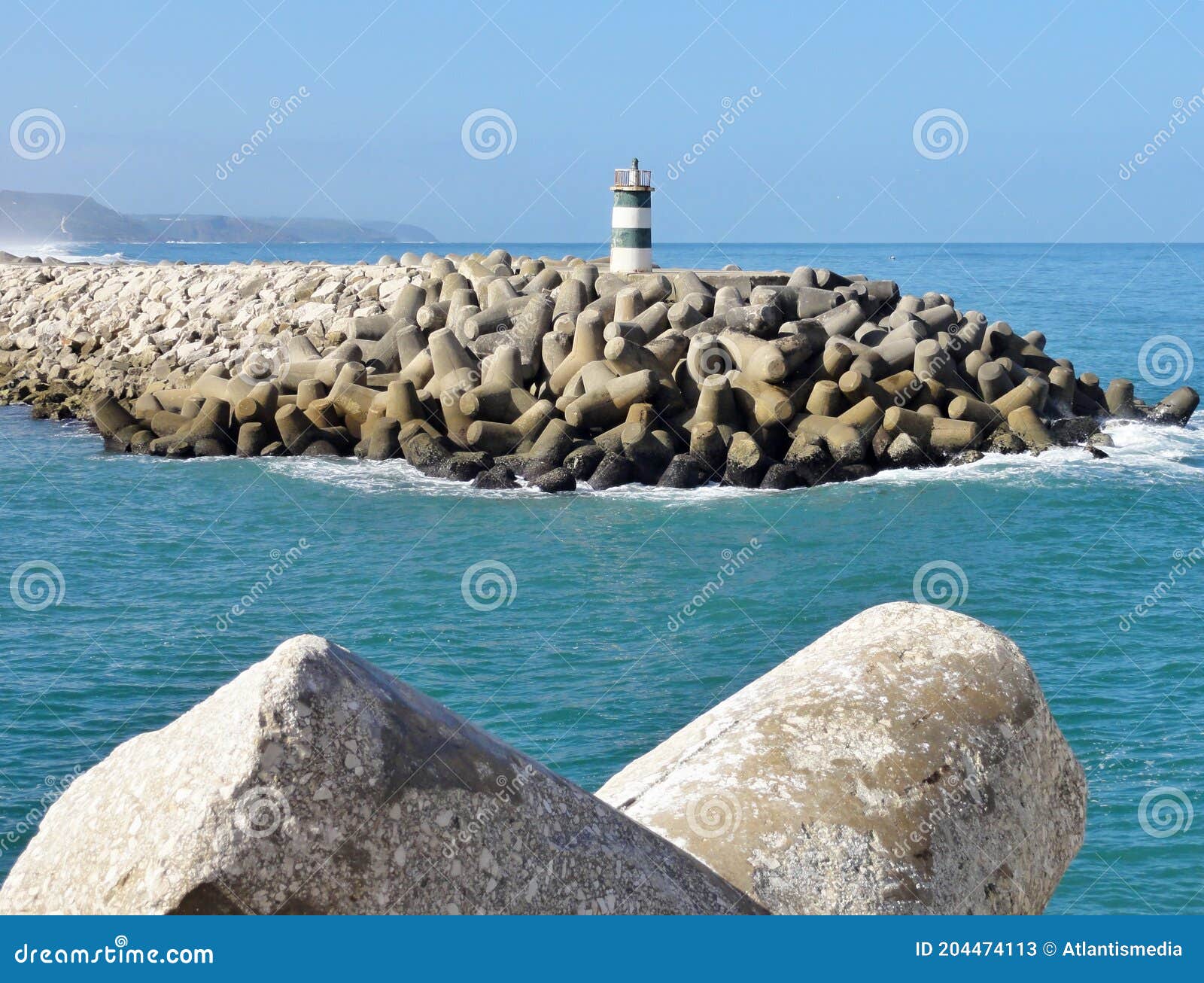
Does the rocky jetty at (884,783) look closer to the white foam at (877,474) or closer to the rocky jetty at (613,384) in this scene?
the white foam at (877,474)

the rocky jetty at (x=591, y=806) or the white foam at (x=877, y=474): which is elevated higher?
the rocky jetty at (x=591, y=806)

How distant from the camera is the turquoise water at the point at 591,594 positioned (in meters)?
9.95

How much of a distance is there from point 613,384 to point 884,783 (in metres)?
14.7

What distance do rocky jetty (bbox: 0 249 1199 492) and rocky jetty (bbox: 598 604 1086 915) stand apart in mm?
13536

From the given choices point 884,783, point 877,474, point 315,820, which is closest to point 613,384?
point 877,474

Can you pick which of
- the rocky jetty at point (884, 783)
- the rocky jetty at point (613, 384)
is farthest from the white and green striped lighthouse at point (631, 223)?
the rocky jetty at point (884, 783)

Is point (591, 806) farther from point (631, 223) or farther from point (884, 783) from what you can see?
point (631, 223)

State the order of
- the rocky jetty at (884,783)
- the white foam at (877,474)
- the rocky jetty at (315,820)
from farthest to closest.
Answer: the white foam at (877,474) < the rocky jetty at (884,783) < the rocky jetty at (315,820)

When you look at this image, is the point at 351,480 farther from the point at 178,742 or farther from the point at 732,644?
the point at 178,742

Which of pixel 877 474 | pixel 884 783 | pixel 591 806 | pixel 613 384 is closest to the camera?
pixel 591 806

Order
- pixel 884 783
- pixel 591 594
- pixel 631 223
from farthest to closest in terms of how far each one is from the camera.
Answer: pixel 631 223
pixel 591 594
pixel 884 783

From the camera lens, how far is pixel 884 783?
4.10 m

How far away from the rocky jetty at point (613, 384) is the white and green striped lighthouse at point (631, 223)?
0.87 m

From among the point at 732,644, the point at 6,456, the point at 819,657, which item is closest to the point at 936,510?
the point at 732,644
